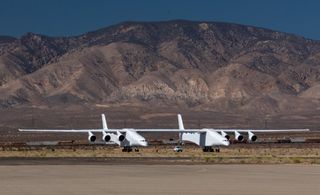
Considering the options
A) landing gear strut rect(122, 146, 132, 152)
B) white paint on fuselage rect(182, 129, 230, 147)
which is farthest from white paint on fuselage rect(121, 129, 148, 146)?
white paint on fuselage rect(182, 129, 230, 147)

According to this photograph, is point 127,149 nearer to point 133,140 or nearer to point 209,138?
point 133,140

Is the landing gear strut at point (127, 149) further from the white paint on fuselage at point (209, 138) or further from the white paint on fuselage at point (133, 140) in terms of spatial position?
the white paint on fuselage at point (209, 138)

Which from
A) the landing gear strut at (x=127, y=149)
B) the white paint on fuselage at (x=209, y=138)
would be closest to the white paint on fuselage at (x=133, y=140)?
the landing gear strut at (x=127, y=149)

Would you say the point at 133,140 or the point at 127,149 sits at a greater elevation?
the point at 133,140

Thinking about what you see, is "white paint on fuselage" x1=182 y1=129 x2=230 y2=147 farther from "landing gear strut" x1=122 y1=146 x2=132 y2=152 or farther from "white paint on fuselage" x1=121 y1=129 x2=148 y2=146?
"landing gear strut" x1=122 y1=146 x2=132 y2=152
